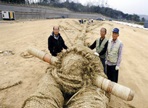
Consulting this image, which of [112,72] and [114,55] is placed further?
[112,72]

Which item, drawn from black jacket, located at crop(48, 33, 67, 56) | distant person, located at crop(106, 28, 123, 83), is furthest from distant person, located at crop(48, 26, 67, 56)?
distant person, located at crop(106, 28, 123, 83)

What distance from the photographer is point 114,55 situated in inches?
227

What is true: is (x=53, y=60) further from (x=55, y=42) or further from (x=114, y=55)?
(x=114, y=55)

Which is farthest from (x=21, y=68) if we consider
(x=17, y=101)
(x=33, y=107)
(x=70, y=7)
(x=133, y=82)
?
(x=70, y=7)

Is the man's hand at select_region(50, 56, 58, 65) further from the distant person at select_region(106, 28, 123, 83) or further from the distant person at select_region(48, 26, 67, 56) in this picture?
the distant person at select_region(106, 28, 123, 83)

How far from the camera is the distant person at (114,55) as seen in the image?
5.67 m

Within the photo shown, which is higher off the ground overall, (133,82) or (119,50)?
(119,50)

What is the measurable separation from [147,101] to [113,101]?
1.06m

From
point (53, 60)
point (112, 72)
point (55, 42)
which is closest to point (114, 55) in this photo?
point (112, 72)

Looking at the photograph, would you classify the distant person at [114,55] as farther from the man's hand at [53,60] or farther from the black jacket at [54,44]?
the black jacket at [54,44]

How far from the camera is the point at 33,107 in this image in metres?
3.45

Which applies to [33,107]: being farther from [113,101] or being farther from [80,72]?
[113,101]

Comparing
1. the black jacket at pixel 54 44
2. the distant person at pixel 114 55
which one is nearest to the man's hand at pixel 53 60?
the black jacket at pixel 54 44

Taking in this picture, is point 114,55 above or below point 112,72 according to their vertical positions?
above
